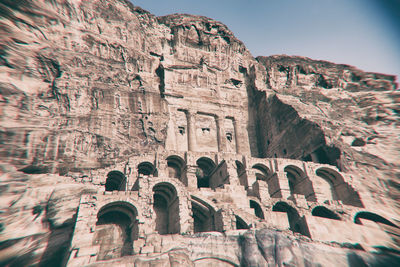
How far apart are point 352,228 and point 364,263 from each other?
868 centimetres

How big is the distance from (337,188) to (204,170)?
15140 millimetres

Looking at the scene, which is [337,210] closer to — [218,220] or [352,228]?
[352,228]

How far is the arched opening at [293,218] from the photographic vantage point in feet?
75.7

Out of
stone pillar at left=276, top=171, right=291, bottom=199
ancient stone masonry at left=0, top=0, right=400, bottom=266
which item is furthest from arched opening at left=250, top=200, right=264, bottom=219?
stone pillar at left=276, top=171, right=291, bottom=199

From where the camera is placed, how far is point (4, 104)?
20.7m

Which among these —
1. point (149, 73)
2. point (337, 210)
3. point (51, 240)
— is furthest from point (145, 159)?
point (337, 210)

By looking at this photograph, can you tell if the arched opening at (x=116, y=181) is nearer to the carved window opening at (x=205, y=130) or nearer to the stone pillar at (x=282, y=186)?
the carved window opening at (x=205, y=130)

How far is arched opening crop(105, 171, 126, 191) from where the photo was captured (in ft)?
82.0

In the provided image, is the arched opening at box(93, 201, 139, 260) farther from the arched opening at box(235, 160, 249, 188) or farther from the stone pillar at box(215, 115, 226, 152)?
the stone pillar at box(215, 115, 226, 152)

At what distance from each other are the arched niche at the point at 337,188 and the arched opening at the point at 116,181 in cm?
2160

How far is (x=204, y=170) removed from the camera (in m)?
32.8

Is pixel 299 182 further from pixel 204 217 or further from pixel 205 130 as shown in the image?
pixel 205 130

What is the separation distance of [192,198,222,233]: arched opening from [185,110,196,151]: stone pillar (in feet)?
41.2

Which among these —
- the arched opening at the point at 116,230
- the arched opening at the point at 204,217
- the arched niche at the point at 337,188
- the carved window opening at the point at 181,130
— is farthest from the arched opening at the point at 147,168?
the arched niche at the point at 337,188
